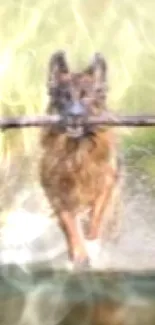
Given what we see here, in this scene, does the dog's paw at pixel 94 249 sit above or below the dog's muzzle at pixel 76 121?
below

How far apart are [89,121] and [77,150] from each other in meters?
0.06

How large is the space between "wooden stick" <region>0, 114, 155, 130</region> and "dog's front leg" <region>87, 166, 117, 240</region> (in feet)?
0.29

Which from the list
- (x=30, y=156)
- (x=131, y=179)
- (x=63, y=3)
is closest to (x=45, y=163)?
(x=30, y=156)

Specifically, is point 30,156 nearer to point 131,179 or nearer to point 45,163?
point 45,163

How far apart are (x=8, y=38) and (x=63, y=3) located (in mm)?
124

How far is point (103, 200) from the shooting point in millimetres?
1508

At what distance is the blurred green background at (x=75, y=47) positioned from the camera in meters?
1.50

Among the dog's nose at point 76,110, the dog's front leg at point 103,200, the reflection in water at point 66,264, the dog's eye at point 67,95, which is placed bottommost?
the reflection in water at point 66,264

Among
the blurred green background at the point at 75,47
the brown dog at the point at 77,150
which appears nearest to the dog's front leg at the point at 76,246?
the brown dog at the point at 77,150

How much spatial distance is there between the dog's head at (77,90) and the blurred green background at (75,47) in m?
0.01

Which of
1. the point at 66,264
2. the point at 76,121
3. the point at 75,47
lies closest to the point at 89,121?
the point at 76,121

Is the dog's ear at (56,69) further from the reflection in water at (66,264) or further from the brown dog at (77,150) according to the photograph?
the reflection in water at (66,264)

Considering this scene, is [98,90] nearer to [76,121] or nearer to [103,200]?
[76,121]

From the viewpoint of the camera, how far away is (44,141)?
1515 millimetres
